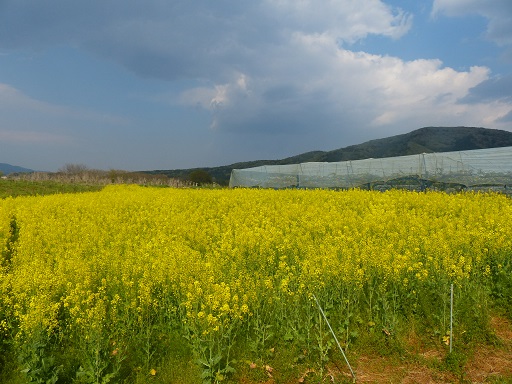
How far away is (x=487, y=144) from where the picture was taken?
10469 centimetres

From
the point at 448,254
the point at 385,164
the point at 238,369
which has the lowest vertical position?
the point at 238,369

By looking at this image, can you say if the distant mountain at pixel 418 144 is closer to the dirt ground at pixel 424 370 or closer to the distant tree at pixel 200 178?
the distant tree at pixel 200 178

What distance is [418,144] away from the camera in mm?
104375

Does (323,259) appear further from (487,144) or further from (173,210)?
(487,144)

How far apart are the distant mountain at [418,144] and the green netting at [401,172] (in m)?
64.6

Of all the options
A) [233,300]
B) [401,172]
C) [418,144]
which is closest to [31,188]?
[401,172]

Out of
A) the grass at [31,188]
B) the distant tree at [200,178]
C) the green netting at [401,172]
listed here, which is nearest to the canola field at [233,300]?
the green netting at [401,172]

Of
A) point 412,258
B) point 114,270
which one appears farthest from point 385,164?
point 114,270

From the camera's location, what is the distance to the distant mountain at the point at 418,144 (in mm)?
103144

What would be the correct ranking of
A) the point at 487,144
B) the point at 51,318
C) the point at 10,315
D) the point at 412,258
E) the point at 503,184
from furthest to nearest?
1. the point at 487,144
2. the point at 503,184
3. the point at 412,258
4. the point at 10,315
5. the point at 51,318

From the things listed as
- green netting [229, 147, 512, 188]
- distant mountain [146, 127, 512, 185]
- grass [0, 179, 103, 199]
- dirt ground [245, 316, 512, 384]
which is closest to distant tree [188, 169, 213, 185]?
green netting [229, 147, 512, 188]

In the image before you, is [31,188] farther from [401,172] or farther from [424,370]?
[424,370]

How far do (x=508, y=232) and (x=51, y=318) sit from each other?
975 centimetres

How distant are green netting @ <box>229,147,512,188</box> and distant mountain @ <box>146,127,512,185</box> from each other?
64.6 metres
